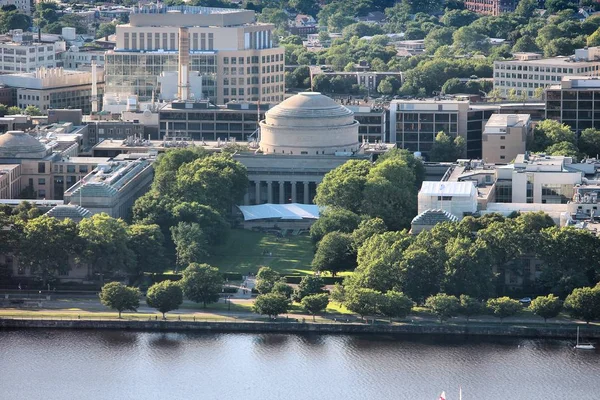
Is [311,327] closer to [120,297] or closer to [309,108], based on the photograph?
[120,297]

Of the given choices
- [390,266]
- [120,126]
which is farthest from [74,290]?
[120,126]

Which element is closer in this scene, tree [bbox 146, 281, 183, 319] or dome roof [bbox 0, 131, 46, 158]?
tree [bbox 146, 281, 183, 319]

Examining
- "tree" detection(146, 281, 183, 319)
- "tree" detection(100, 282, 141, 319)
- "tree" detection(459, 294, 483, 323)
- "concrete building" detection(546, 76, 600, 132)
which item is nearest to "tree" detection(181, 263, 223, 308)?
"tree" detection(146, 281, 183, 319)

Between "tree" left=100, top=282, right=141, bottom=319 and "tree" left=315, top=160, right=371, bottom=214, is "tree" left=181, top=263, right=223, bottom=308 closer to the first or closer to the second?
"tree" left=100, top=282, right=141, bottom=319

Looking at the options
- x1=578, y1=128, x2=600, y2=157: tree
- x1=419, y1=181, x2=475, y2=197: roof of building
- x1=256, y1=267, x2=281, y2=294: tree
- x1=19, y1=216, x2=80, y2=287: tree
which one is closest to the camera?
x1=256, y1=267, x2=281, y2=294: tree

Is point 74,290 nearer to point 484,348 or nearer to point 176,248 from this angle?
point 176,248

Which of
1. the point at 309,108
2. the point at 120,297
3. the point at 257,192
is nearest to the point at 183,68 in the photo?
the point at 309,108

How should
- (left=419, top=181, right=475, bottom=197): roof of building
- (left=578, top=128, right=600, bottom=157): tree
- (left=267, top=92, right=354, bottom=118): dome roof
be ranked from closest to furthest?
(left=419, top=181, right=475, bottom=197): roof of building
(left=267, top=92, right=354, bottom=118): dome roof
(left=578, top=128, right=600, bottom=157): tree
